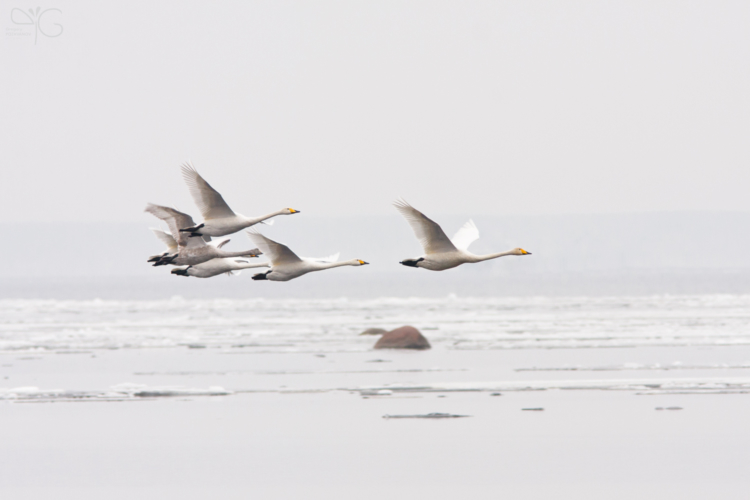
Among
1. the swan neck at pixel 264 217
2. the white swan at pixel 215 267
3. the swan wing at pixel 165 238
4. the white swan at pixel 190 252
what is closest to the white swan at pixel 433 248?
the swan neck at pixel 264 217

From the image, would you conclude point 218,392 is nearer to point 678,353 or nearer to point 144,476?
point 144,476

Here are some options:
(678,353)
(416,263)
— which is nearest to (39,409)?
(416,263)

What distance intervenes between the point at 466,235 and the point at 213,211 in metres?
4.60

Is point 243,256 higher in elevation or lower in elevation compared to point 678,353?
higher

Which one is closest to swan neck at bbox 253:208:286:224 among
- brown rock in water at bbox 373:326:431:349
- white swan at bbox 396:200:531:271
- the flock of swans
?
the flock of swans

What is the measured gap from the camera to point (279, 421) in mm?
28266

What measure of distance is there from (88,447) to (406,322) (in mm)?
45703

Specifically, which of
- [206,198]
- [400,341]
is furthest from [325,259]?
[400,341]

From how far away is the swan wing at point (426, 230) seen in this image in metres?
12.5

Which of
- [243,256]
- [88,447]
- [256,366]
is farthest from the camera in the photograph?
[256,366]

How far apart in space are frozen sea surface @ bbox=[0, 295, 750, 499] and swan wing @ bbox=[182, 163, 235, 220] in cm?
1116

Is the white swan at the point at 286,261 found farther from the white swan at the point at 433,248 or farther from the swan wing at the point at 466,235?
the swan wing at the point at 466,235

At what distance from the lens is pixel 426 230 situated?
41.7ft

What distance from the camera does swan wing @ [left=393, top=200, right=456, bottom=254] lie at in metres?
12.5
